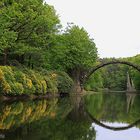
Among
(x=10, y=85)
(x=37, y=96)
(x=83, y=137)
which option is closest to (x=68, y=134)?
(x=83, y=137)

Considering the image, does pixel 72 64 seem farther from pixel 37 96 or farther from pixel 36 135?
pixel 36 135

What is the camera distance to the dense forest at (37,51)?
113 feet

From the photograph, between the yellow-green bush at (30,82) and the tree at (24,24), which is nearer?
the yellow-green bush at (30,82)

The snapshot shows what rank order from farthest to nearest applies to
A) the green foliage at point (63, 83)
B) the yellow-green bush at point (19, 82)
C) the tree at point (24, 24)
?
1. the green foliage at point (63, 83)
2. the tree at point (24, 24)
3. the yellow-green bush at point (19, 82)

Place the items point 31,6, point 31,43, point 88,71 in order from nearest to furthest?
1. point 31,6
2. point 31,43
3. point 88,71

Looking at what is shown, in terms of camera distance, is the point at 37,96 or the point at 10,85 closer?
the point at 10,85

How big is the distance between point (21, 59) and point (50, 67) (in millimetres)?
11538

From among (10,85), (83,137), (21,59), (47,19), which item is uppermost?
(47,19)

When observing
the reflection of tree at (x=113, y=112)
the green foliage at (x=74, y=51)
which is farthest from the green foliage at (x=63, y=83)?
the reflection of tree at (x=113, y=112)

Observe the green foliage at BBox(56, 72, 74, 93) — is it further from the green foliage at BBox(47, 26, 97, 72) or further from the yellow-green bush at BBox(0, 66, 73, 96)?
the green foliage at BBox(47, 26, 97, 72)

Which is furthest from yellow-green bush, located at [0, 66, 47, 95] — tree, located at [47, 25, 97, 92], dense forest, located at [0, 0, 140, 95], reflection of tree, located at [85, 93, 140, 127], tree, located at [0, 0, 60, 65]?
tree, located at [47, 25, 97, 92]

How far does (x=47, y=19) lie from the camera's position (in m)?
41.4

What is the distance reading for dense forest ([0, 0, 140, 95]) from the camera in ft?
113

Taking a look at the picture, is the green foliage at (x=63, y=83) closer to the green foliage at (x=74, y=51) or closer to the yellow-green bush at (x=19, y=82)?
the green foliage at (x=74, y=51)
